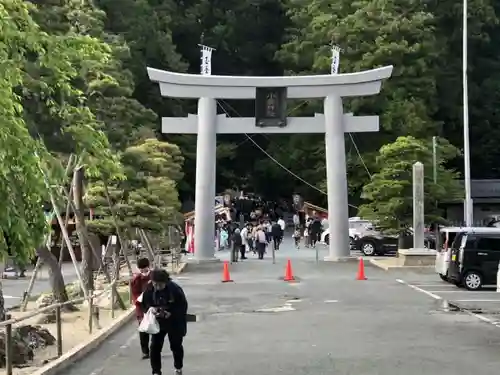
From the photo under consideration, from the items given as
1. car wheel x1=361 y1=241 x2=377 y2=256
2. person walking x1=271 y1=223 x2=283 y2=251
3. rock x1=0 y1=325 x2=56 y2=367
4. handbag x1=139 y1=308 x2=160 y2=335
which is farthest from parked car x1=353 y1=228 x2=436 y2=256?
handbag x1=139 y1=308 x2=160 y2=335

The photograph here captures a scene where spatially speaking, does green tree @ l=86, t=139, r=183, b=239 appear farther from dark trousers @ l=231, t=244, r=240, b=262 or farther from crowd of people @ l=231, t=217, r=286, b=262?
crowd of people @ l=231, t=217, r=286, b=262

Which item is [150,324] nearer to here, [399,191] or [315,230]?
[399,191]

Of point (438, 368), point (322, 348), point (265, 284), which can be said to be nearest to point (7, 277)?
point (265, 284)

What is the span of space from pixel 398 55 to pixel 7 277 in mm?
31067

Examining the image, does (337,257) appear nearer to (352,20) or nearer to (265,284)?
(265,284)

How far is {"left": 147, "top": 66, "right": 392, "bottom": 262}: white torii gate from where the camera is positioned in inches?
1599

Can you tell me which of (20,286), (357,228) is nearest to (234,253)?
(20,286)

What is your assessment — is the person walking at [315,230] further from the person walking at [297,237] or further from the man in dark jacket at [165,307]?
the man in dark jacket at [165,307]

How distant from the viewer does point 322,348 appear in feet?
48.6

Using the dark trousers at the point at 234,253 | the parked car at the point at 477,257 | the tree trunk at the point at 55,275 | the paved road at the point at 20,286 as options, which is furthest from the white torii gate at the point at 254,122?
the tree trunk at the point at 55,275

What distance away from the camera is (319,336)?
16.4 m

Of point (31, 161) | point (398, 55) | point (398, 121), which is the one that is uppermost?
point (398, 55)

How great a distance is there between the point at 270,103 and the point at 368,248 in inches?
392

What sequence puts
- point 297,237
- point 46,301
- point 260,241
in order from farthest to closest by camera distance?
point 297,237 → point 260,241 → point 46,301
